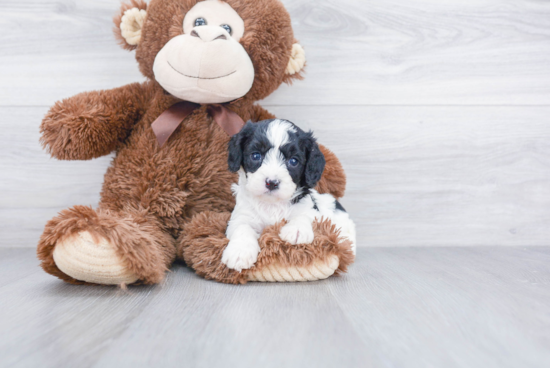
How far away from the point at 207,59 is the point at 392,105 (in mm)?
836

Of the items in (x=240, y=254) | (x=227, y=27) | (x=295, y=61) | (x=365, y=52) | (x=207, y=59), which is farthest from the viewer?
(x=365, y=52)

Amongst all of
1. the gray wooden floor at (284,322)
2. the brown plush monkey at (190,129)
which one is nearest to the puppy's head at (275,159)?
the brown plush monkey at (190,129)

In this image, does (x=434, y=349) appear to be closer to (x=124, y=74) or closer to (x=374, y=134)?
(x=374, y=134)

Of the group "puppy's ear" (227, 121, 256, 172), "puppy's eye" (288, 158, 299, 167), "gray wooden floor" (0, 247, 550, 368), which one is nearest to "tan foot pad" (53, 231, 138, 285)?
"gray wooden floor" (0, 247, 550, 368)

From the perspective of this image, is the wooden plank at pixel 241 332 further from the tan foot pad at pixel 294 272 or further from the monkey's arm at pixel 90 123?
the monkey's arm at pixel 90 123

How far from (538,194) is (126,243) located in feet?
5.37

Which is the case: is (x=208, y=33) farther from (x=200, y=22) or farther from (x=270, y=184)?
(x=270, y=184)

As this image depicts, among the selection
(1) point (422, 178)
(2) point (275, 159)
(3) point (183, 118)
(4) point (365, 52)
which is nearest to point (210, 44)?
(3) point (183, 118)

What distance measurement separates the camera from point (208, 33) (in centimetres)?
121

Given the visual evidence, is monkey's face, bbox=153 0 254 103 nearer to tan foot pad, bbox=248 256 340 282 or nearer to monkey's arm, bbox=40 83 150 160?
monkey's arm, bbox=40 83 150 160

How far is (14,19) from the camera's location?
5.25ft

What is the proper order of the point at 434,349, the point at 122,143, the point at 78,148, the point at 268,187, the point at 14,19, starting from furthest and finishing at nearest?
the point at 14,19, the point at 122,143, the point at 78,148, the point at 268,187, the point at 434,349

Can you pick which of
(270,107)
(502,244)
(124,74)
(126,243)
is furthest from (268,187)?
(502,244)

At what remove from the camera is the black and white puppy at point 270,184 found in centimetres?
109
